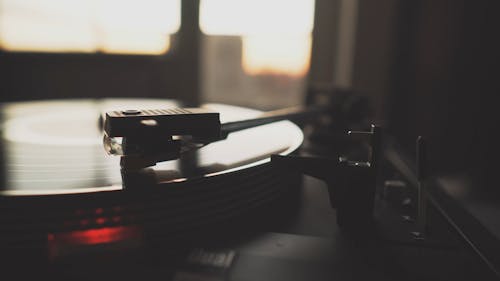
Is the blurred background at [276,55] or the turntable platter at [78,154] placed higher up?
the blurred background at [276,55]

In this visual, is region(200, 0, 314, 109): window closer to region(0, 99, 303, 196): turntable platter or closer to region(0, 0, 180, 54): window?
region(0, 0, 180, 54): window

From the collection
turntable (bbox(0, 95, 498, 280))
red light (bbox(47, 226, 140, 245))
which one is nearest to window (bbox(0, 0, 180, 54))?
turntable (bbox(0, 95, 498, 280))

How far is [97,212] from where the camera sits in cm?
38

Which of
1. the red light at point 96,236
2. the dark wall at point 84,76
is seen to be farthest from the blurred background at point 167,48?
the red light at point 96,236

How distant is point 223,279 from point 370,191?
7.9 inches

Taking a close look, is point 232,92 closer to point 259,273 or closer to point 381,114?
point 381,114

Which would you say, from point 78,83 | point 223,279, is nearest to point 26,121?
point 223,279

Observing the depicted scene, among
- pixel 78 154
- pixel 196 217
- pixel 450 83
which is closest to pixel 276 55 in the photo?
pixel 450 83

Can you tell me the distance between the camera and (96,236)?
375 mm

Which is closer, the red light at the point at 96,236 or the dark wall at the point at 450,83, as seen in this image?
the red light at the point at 96,236

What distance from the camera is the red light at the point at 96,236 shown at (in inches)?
14.5

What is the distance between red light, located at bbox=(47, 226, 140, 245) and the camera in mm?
369

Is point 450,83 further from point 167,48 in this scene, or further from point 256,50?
point 167,48

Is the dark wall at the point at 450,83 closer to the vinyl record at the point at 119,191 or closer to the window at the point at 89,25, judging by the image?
the window at the point at 89,25
